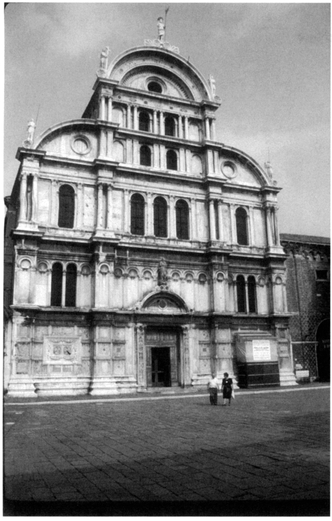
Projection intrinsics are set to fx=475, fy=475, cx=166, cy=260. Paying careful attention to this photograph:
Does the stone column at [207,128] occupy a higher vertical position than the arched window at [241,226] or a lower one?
higher

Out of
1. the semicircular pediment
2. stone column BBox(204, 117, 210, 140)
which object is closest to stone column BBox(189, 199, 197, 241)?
the semicircular pediment

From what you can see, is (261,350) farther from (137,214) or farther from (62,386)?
(62,386)

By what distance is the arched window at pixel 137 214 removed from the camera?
2455cm

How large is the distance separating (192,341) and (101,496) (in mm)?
18919

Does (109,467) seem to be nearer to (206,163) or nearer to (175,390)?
(175,390)

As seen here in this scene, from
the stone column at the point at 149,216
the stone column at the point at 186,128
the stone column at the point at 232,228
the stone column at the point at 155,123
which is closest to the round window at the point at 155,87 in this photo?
the stone column at the point at 155,123

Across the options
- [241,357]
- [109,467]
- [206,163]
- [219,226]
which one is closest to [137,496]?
[109,467]

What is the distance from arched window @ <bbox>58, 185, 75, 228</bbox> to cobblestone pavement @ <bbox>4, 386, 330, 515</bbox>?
12077mm

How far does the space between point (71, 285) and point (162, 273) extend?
4.60 m

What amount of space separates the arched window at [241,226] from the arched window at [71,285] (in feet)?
31.7

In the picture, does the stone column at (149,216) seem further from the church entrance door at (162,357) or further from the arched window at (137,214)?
the church entrance door at (162,357)

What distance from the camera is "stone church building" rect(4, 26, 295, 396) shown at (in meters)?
21.9

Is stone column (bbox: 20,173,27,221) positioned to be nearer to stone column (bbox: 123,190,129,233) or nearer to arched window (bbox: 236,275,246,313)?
stone column (bbox: 123,190,129,233)

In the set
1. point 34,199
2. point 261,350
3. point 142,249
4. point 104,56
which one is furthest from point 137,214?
point 261,350
